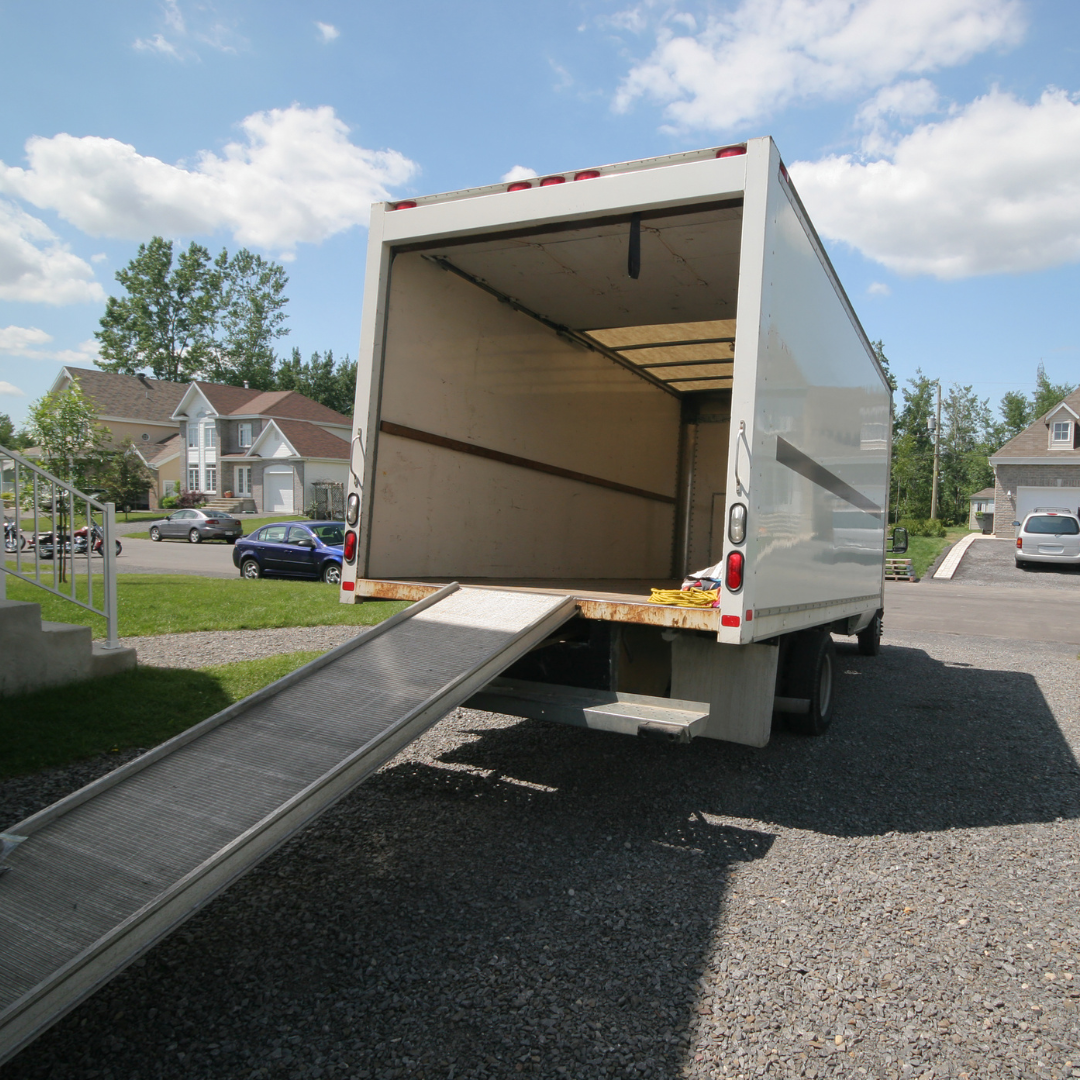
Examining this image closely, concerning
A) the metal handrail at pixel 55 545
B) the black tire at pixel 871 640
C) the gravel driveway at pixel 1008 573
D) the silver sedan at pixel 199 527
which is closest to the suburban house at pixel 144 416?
the silver sedan at pixel 199 527

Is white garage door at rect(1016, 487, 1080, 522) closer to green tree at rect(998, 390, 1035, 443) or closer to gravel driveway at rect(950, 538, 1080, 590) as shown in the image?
gravel driveway at rect(950, 538, 1080, 590)

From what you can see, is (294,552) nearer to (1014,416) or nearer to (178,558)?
(178,558)

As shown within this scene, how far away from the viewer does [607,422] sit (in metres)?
8.25

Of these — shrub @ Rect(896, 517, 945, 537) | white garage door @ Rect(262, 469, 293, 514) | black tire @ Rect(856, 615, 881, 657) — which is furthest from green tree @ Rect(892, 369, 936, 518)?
white garage door @ Rect(262, 469, 293, 514)

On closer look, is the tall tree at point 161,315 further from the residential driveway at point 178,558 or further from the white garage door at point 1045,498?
the white garage door at point 1045,498

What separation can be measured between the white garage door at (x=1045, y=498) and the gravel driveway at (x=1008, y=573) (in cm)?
892

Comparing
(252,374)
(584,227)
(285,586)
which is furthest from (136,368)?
(584,227)

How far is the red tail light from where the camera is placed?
3.88 meters

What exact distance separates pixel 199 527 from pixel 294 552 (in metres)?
16.8

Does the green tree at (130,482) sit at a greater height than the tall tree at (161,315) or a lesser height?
lesser

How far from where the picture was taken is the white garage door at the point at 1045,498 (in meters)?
34.7

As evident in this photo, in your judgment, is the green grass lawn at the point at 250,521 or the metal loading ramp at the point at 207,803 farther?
the green grass lawn at the point at 250,521

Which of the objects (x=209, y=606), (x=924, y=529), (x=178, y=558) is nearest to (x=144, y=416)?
(x=178, y=558)

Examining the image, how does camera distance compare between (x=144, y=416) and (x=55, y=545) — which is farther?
(x=144, y=416)
